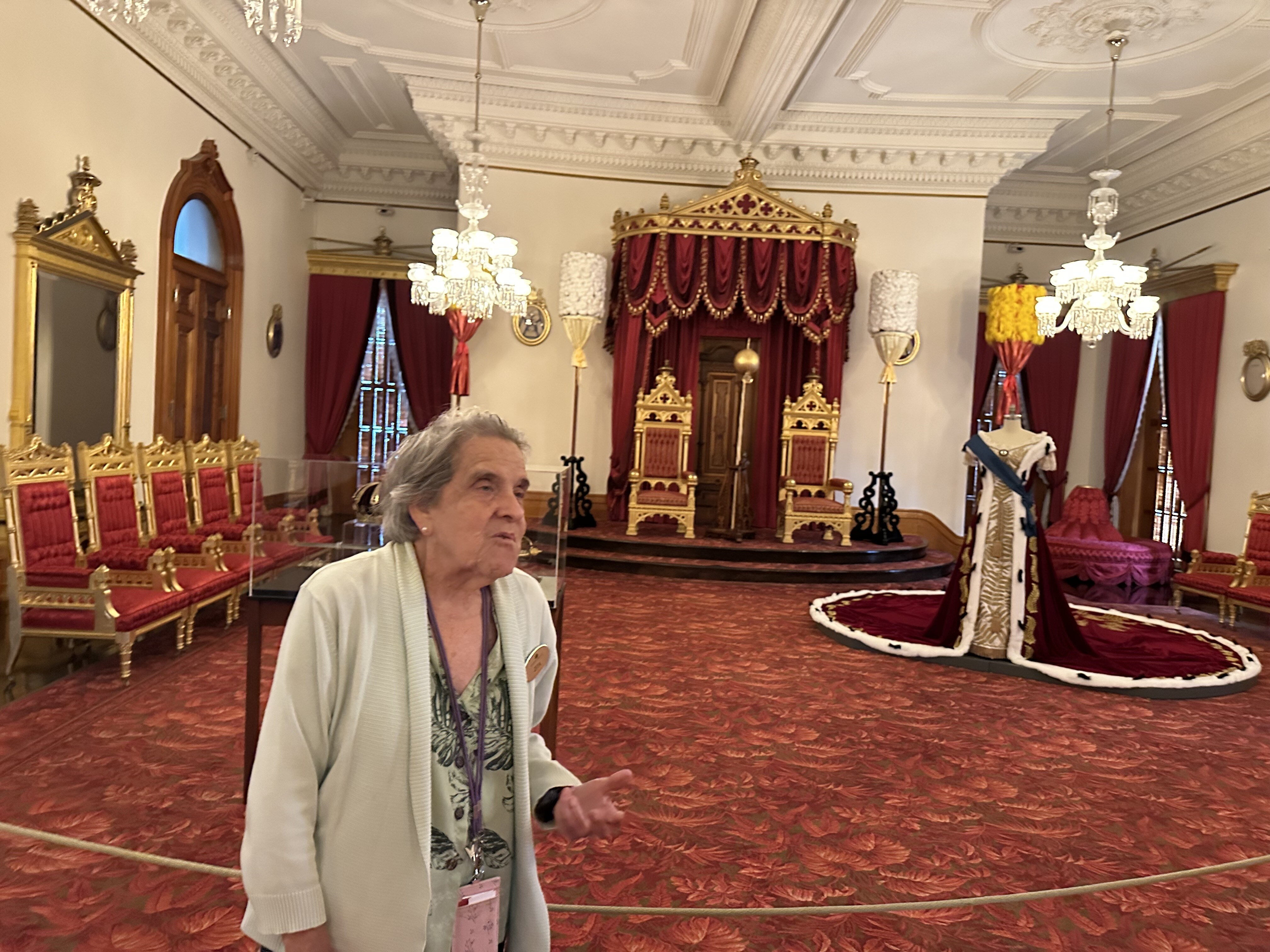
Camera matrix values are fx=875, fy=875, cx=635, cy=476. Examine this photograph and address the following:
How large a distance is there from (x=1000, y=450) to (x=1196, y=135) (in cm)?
579

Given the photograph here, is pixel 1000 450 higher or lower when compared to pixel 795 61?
lower

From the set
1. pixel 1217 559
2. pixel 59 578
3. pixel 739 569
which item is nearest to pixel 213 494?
pixel 59 578

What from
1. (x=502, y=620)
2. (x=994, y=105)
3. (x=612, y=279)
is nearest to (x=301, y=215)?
(x=612, y=279)

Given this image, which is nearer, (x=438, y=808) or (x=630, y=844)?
(x=438, y=808)

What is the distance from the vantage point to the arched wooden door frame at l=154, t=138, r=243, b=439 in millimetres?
7191

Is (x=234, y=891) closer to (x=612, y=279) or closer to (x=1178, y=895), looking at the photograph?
(x=1178, y=895)

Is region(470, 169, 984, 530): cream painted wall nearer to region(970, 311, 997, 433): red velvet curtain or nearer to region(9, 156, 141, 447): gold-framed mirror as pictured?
region(970, 311, 997, 433): red velvet curtain

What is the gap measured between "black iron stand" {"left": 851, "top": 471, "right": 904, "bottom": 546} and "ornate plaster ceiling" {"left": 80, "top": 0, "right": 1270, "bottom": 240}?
10.9ft

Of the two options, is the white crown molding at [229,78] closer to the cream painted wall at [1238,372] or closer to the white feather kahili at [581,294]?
the white feather kahili at [581,294]

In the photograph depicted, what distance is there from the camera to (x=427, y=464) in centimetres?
146

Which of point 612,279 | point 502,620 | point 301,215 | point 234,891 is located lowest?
point 234,891

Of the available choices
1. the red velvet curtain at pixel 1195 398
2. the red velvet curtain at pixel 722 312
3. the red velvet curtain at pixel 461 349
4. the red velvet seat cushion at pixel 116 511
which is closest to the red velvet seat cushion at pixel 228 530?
the red velvet seat cushion at pixel 116 511

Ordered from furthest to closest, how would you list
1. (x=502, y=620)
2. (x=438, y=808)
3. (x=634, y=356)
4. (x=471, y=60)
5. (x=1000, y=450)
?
(x=634, y=356) → (x=471, y=60) → (x=1000, y=450) → (x=502, y=620) → (x=438, y=808)

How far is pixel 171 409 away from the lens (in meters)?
7.58
